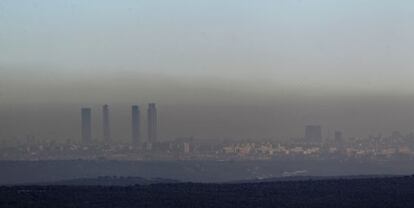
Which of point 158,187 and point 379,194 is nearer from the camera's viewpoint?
point 379,194

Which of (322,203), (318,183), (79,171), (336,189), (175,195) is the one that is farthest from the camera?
(79,171)

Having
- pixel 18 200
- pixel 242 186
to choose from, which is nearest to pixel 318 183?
pixel 242 186

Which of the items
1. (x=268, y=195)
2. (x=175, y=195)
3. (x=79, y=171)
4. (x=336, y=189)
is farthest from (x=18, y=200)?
(x=79, y=171)

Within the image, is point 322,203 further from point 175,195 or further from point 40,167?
point 40,167

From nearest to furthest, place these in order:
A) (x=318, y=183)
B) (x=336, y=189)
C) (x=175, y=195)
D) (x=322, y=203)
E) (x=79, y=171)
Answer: (x=322, y=203) < (x=175, y=195) < (x=336, y=189) < (x=318, y=183) < (x=79, y=171)

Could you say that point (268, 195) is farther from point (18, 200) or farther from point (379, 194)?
point (18, 200)

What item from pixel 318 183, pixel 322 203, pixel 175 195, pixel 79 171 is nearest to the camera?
pixel 322 203
